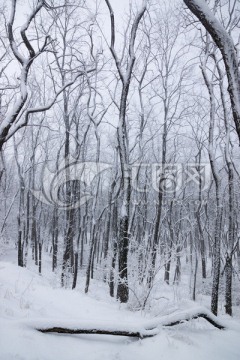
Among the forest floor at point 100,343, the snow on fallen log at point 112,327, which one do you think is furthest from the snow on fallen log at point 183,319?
the forest floor at point 100,343

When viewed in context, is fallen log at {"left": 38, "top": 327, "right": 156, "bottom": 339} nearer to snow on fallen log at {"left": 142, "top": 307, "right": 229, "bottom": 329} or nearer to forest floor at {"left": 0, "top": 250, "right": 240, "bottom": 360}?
forest floor at {"left": 0, "top": 250, "right": 240, "bottom": 360}

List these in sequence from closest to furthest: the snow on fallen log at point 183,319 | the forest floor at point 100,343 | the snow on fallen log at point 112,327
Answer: the forest floor at point 100,343, the snow on fallen log at point 112,327, the snow on fallen log at point 183,319

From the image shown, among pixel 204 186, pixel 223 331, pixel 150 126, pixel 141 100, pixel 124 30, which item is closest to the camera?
pixel 223 331

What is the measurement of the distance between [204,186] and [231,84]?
78.5 ft

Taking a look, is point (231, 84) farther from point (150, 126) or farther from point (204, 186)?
point (204, 186)

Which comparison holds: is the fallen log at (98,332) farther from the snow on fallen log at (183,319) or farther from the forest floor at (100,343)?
the snow on fallen log at (183,319)

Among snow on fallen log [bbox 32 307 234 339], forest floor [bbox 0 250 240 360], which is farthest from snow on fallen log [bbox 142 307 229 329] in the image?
forest floor [bbox 0 250 240 360]

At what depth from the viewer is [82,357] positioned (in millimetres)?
3479

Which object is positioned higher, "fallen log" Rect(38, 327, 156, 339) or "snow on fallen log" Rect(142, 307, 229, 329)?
"fallen log" Rect(38, 327, 156, 339)

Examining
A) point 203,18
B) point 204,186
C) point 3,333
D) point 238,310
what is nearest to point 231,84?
point 203,18

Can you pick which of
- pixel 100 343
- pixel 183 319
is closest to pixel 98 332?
pixel 100 343

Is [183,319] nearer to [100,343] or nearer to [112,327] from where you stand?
[112,327]

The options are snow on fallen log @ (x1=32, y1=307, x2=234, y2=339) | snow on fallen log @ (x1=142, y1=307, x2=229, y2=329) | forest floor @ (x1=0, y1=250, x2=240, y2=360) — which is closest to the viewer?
forest floor @ (x1=0, y1=250, x2=240, y2=360)

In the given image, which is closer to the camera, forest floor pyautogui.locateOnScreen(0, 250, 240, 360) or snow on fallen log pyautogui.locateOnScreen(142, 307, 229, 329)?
forest floor pyautogui.locateOnScreen(0, 250, 240, 360)
